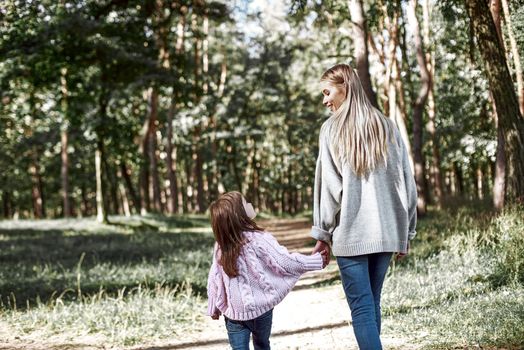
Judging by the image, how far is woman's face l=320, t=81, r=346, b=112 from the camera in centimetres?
370

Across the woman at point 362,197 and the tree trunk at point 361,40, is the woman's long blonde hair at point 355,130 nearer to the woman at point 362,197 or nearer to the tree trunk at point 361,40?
the woman at point 362,197

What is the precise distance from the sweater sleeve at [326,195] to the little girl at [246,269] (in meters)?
0.35

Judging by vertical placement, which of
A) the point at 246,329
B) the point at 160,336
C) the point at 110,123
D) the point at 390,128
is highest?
the point at 110,123

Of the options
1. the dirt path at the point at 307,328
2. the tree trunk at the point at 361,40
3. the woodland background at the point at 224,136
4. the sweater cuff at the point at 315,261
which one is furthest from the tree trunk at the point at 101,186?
the sweater cuff at the point at 315,261

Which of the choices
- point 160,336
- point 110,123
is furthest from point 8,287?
point 110,123

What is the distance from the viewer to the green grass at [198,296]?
5.56 metres

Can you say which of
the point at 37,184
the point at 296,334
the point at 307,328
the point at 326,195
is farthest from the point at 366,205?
the point at 37,184

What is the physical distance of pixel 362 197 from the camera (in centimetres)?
349

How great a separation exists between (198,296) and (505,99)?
20.6ft

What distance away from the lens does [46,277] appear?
10438 millimetres

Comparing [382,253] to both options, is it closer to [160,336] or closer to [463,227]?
[160,336]

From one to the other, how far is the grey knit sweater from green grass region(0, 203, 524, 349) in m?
1.86

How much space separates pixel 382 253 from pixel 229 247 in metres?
1.06

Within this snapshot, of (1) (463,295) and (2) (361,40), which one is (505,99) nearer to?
(2) (361,40)
